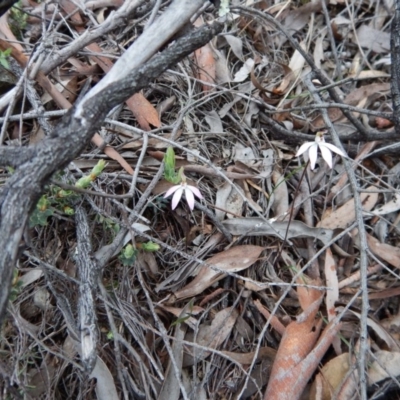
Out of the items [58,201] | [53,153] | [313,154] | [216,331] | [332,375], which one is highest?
[53,153]

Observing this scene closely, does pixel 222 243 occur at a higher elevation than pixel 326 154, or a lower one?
lower

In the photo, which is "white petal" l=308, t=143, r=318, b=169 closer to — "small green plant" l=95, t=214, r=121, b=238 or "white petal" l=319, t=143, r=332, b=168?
"white petal" l=319, t=143, r=332, b=168

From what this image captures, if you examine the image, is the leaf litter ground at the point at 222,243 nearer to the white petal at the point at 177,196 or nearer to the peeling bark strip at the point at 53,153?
the white petal at the point at 177,196

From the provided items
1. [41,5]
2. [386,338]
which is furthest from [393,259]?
[41,5]

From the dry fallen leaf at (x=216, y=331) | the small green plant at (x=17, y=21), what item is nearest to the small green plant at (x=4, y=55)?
the small green plant at (x=17, y=21)

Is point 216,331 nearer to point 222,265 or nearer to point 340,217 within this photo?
point 222,265

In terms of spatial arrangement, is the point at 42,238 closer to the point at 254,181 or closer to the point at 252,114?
the point at 254,181

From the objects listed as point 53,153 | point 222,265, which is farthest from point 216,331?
point 53,153
